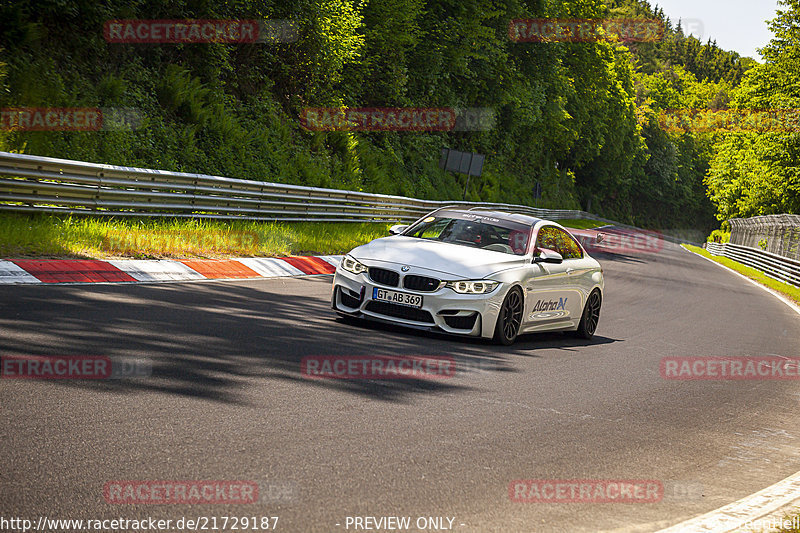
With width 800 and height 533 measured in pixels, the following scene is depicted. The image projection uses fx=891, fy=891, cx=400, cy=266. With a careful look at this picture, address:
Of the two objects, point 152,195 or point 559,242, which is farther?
point 152,195

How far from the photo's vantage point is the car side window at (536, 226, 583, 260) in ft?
36.0

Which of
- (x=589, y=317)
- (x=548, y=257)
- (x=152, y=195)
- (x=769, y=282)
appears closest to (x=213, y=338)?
(x=548, y=257)

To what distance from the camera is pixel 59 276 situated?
10.4 meters

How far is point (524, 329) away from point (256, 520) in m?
6.59

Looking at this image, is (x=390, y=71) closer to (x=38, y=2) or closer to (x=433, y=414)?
(x=38, y=2)

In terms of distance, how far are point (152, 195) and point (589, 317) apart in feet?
25.1

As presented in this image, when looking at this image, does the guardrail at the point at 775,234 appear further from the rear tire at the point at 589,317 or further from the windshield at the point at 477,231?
the windshield at the point at 477,231

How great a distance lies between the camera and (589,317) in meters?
11.7

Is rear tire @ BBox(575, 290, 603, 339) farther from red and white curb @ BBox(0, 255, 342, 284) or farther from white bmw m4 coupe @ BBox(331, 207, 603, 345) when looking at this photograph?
red and white curb @ BBox(0, 255, 342, 284)

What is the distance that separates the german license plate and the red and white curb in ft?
11.6

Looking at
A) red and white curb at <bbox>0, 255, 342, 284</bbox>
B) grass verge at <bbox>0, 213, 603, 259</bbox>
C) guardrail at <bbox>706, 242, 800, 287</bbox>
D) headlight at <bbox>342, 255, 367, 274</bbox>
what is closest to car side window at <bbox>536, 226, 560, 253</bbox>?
headlight at <bbox>342, 255, 367, 274</bbox>

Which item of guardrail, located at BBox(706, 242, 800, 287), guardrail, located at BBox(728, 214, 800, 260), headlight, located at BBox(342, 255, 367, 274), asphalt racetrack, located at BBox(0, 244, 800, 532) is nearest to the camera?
asphalt racetrack, located at BBox(0, 244, 800, 532)

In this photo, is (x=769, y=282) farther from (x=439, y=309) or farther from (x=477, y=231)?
(x=439, y=309)

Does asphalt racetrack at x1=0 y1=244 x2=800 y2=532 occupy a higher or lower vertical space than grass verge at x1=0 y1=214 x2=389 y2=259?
lower
